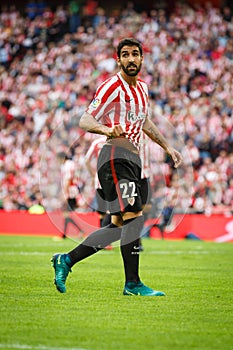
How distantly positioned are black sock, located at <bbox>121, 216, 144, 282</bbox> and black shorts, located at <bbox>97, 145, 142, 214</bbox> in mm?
138

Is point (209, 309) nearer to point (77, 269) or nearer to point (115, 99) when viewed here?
point (115, 99)

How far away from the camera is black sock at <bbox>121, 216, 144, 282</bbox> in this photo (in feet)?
25.3

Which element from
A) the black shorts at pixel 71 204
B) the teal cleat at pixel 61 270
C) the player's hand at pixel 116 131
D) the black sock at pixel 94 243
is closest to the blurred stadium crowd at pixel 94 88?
the black shorts at pixel 71 204

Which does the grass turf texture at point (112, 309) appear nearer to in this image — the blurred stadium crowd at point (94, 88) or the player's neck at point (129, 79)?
the player's neck at point (129, 79)

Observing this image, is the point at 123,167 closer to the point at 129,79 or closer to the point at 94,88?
the point at 129,79

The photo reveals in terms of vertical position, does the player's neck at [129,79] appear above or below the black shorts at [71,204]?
above

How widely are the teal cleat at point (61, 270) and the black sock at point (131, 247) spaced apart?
1.73ft

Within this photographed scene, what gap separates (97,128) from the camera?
7.40 m

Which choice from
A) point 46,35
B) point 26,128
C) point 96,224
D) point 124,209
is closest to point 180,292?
point 124,209

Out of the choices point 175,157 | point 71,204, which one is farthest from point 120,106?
point 71,204

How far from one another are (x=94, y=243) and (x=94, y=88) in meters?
17.4

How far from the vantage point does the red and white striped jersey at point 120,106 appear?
7692 millimetres

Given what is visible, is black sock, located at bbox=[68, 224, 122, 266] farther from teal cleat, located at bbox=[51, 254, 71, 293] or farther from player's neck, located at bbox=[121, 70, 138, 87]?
player's neck, located at bbox=[121, 70, 138, 87]

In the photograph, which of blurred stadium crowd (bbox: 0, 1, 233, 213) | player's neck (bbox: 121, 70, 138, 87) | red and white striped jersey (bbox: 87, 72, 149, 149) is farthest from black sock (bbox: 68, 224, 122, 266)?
blurred stadium crowd (bbox: 0, 1, 233, 213)
